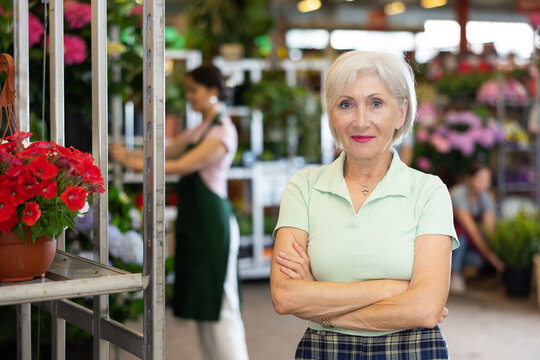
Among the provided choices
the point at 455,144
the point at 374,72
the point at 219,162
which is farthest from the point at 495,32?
the point at 374,72

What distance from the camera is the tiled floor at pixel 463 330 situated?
4.33 meters

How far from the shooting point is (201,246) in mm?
3381

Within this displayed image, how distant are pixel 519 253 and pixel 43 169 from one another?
5154mm

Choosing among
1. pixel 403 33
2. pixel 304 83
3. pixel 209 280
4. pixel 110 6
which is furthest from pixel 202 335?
pixel 403 33

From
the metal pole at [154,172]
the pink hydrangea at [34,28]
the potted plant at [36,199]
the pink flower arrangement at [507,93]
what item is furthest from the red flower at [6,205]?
the pink flower arrangement at [507,93]

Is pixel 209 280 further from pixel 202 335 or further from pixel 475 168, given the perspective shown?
pixel 475 168

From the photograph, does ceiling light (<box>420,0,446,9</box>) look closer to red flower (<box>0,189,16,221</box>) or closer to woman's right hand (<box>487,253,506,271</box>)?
woman's right hand (<box>487,253,506,271</box>)

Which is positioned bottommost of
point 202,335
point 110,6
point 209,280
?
point 202,335

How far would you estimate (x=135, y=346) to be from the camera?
153 centimetres

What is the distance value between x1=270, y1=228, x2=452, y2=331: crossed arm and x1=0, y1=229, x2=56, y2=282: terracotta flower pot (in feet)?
1.96

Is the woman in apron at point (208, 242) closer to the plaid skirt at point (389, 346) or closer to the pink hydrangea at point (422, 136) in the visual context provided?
the plaid skirt at point (389, 346)

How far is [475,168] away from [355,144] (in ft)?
15.1

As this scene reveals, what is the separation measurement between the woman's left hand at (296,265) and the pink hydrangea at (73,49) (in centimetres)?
148

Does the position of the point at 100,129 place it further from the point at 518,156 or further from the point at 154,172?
the point at 518,156
